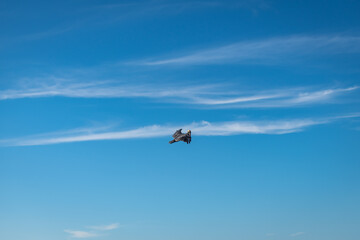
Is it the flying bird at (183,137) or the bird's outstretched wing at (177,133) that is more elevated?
the bird's outstretched wing at (177,133)

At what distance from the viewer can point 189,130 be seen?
455ft

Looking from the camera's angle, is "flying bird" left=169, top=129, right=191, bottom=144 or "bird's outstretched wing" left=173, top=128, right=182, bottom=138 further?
"bird's outstretched wing" left=173, top=128, right=182, bottom=138

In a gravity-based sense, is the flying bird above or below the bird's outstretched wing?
below

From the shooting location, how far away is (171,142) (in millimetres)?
139500

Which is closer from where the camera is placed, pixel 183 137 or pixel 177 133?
pixel 183 137

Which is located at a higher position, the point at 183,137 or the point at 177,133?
the point at 177,133

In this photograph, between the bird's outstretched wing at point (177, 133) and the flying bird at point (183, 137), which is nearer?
the flying bird at point (183, 137)

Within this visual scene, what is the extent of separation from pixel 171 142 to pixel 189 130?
8.53 m
